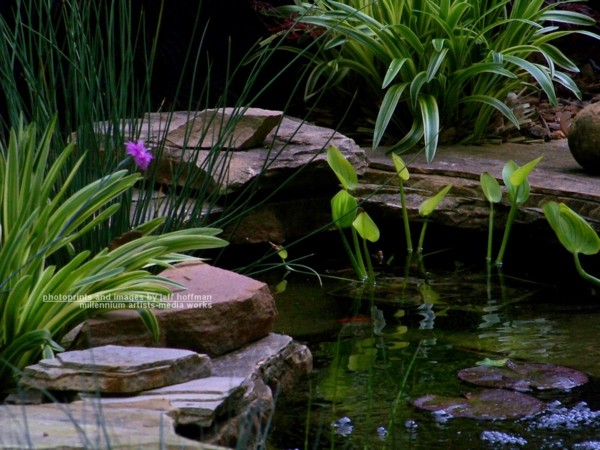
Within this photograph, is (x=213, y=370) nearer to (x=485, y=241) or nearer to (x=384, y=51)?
(x=485, y=241)

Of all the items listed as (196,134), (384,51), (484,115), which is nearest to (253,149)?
(196,134)

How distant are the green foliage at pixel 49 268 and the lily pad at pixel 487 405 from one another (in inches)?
29.5

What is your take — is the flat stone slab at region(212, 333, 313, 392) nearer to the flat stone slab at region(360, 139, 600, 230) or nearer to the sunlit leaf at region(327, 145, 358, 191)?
the sunlit leaf at region(327, 145, 358, 191)

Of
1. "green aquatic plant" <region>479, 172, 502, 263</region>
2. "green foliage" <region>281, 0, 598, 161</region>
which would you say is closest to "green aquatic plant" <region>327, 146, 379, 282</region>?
"green aquatic plant" <region>479, 172, 502, 263</region>

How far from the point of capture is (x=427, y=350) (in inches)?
122

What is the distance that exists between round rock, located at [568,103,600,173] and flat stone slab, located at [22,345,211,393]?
9.22 ft

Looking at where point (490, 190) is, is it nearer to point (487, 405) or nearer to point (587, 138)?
point (587, 138)

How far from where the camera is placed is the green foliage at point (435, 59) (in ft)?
16.1

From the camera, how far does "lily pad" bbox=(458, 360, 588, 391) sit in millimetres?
2777

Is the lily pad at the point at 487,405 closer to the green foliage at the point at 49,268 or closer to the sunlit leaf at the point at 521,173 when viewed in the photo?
the green foliage at the point at 49,268

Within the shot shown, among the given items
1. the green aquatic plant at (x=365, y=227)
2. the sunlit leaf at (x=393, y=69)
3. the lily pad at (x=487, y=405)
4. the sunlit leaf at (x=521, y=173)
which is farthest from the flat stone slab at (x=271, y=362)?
the sunlit leaf at (x=393, y=69)

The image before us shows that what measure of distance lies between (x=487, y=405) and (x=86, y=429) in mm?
1233

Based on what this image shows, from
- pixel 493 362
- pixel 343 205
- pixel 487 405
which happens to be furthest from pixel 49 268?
pixel 343 205

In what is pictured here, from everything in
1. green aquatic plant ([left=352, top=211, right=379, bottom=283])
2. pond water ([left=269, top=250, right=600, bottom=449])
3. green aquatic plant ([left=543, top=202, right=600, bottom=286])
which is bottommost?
pond water ([left=269, top=250, right=600, bottom=449])
